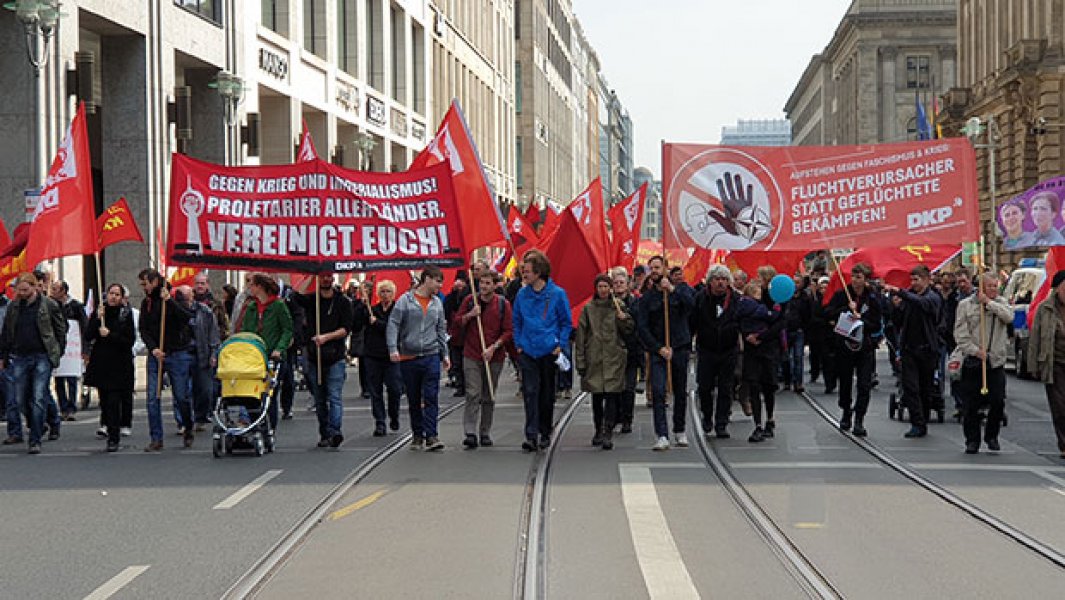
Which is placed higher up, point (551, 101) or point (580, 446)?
point (551, 101)

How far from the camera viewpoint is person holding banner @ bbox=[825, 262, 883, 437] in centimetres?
1463

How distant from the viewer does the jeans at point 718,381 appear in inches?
570

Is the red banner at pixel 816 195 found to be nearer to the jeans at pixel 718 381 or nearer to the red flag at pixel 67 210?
the jeans at pixel 718 381

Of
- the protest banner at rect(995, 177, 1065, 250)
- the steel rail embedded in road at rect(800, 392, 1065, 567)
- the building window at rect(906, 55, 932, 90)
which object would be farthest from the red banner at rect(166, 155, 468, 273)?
the building window at rect(906, 55, 932, 90)

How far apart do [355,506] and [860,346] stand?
254 inches

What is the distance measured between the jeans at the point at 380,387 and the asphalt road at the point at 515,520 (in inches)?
22.7

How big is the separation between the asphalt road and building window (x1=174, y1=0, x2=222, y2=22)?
15856 millimetres

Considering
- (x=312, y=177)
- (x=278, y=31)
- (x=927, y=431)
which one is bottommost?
(x=927, y=431)

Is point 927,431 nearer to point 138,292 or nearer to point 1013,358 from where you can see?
point 1013,358

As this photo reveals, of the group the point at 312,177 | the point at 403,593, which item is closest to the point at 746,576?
the point at 403,593

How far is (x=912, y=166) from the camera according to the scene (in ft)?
49.5

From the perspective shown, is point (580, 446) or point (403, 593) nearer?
point (403, 593)

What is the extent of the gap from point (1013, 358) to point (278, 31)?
61.8 feet

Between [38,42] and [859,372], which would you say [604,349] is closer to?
[859,372]
